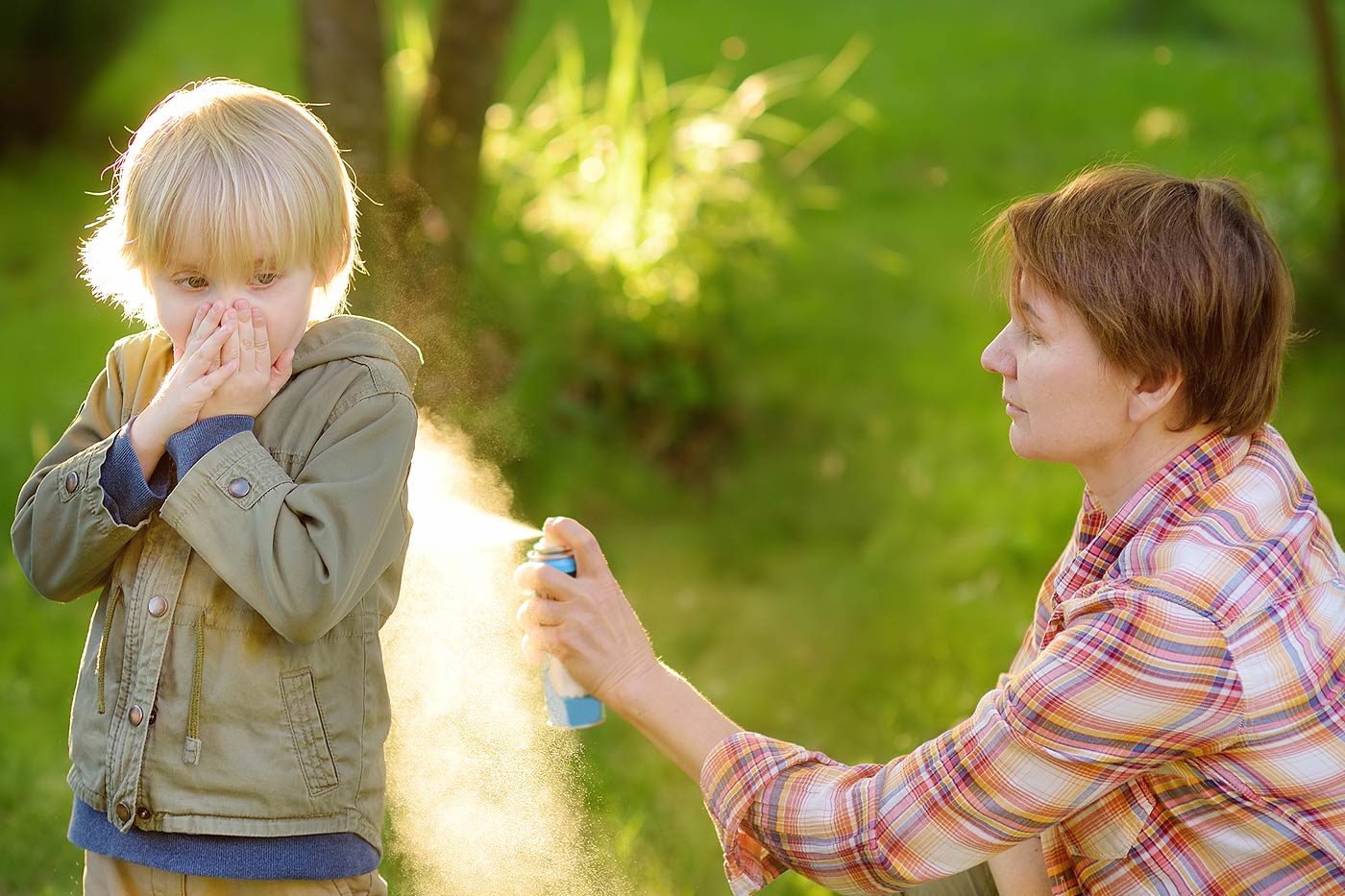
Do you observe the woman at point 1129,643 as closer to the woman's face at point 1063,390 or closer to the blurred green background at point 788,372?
the woman's face at point 1063,390

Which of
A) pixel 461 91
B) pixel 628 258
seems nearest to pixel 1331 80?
pixel 628 258

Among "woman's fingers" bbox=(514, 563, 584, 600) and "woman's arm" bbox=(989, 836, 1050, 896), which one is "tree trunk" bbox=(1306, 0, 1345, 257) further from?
"woman's fingers" bbox=(514, 563, 584, 600)

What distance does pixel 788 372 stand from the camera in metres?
5.95

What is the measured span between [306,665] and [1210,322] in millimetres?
1356

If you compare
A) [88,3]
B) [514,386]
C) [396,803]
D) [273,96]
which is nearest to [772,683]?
[514,386]

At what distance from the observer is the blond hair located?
184 cm

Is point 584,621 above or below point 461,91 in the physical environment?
below

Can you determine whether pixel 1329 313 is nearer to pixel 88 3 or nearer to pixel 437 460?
pixel 437 460

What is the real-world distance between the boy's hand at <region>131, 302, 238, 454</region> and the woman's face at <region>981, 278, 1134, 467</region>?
111 cm

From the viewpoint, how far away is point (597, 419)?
545 centimetres

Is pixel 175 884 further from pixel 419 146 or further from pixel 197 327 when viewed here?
pixel 419 146

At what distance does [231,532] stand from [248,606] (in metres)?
0.14

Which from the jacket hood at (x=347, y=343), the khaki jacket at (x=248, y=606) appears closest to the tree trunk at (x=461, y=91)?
the jacket hood at (x=347, y=343)

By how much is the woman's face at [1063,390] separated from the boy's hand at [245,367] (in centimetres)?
106
